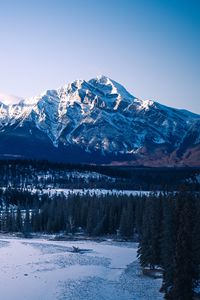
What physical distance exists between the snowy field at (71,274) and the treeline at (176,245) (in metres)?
3.70

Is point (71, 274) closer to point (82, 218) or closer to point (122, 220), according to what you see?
point (122, 220)

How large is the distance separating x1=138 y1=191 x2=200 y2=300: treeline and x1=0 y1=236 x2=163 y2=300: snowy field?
3.70 m

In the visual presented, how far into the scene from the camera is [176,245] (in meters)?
48.8

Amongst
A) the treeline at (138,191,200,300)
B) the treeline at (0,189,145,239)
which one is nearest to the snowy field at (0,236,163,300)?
the treeline at (138,191,200,300)

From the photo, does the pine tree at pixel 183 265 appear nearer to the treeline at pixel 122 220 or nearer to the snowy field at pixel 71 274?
the treeline at pixel 122 220

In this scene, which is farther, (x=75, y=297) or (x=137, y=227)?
(x=137, y=227)

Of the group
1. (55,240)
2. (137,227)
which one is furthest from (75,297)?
(137,227)

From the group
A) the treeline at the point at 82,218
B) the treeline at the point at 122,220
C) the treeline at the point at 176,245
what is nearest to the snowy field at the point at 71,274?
the treeline at the point at 176,245

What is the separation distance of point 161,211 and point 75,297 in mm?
25570

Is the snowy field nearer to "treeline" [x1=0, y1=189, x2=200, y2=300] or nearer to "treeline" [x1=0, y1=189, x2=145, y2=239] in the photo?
"treeline" [x1=0, y1=189, x2=200, y2=300]

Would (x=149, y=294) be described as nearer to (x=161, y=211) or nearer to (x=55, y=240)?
(x=161, y=211)

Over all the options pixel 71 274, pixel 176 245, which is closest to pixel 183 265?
pixel 176 245

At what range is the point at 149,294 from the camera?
2350 inches

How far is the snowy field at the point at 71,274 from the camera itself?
58.6 m
